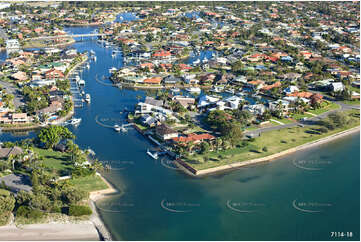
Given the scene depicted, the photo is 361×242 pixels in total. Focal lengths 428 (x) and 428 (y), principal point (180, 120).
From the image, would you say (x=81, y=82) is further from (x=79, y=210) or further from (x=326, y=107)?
(x=79, y=210)

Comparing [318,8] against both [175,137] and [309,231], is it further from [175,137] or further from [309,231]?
[309,231]

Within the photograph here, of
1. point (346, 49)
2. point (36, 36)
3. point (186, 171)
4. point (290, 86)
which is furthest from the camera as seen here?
point (36, 36)

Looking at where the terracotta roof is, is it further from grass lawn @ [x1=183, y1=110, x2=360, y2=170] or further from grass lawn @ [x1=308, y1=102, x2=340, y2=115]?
grass lawn @ [x1=308, y1=102, x2=340, y2=115]

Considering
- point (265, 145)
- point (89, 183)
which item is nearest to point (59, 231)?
point (89, 183)

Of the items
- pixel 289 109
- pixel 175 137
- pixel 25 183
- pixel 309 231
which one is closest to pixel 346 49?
pixel 289 109

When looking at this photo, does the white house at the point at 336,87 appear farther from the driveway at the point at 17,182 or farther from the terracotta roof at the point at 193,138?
the driveway at the point at 17,182
